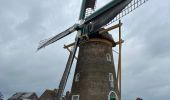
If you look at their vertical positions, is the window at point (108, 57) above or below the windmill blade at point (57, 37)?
below

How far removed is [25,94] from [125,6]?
4740cm

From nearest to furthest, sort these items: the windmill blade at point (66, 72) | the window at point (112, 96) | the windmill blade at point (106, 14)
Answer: the windmill blade at point (106, 14) < the window at point (112, 96) < the windmill blade at point (66, 72)

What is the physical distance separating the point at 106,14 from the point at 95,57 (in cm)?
380

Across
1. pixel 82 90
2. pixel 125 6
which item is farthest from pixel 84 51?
pixel 125 6

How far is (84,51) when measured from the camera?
23422 mm

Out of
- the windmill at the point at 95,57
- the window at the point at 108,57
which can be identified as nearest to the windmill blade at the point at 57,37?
the windmill at the point at 95,57

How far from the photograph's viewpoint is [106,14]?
22109 mm

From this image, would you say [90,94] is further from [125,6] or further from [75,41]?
[125,6]

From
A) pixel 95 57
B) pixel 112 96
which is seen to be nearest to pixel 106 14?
pixel 95 57

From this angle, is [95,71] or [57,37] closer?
[95,71]

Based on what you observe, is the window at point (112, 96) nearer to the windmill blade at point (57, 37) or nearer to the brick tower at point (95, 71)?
the brick tower at point (95, 71)

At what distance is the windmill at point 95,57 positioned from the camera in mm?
21545

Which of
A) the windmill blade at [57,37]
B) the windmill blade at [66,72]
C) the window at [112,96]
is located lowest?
the window at [112,96]

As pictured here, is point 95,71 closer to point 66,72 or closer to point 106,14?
point 66,72
